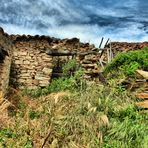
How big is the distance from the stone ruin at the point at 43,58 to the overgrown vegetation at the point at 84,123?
4.49m

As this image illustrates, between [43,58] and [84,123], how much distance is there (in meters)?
6.97

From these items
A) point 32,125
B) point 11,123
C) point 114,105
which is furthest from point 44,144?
point 114,105

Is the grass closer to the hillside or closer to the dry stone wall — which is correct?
the hillside

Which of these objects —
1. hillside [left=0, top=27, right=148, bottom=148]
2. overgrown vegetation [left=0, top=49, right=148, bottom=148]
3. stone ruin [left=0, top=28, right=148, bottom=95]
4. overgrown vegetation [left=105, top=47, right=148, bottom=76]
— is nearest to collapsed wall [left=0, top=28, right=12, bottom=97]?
hillside [left=0, top=27, right=148, bottom=148]

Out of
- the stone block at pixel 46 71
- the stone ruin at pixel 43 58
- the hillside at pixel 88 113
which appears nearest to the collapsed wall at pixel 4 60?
the hillside at pixel 88 113

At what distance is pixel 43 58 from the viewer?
15.4m

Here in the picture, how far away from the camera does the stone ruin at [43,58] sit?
15.0 meters

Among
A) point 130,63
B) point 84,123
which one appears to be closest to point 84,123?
point 84,123

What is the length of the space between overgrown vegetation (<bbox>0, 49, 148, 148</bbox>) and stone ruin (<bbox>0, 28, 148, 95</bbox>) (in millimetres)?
4485

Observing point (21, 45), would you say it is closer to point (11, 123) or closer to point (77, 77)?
point (77, 77)

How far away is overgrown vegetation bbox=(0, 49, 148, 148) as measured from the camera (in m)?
8.27

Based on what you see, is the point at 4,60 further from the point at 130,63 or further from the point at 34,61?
the point at 34,61

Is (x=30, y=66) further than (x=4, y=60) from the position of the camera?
Yes

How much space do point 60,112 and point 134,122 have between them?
5.27 feet
